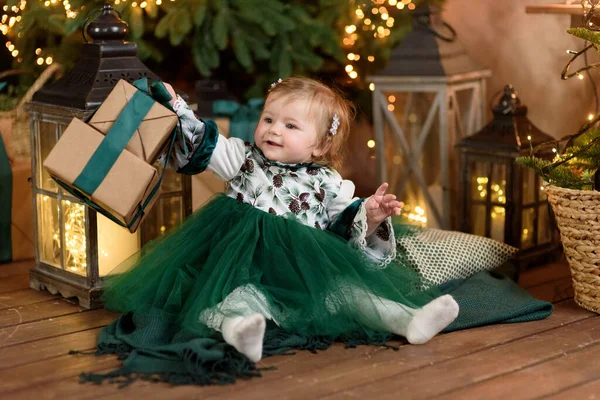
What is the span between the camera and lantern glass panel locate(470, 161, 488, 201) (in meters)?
2.68

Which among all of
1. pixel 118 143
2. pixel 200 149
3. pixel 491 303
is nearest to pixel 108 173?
pixel 118 143

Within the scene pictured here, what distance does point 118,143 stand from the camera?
1.90m

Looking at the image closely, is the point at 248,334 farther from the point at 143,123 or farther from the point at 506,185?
the point at 506,185

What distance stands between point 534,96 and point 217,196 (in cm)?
129

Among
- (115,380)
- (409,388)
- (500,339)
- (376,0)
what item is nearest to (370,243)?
(500,339)

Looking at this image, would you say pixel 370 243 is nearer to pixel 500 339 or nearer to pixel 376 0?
pixel 500 339

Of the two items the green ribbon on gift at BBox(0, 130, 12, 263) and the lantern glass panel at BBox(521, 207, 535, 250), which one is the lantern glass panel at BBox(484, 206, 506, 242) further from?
the green ribbon on gift at BBox(0, 130, 12, 263)

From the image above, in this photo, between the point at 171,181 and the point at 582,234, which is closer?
the point at 582,234

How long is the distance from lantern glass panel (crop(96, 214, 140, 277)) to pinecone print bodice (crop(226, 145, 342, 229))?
322mm

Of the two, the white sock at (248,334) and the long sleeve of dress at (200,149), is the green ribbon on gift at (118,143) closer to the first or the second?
the long sleeve of dress at (200,149)

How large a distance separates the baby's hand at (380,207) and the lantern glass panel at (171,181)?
54 centimetres

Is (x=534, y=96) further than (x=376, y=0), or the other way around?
(x=376, y=0)

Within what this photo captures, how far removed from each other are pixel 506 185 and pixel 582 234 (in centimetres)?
47

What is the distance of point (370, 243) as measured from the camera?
7.19ft
